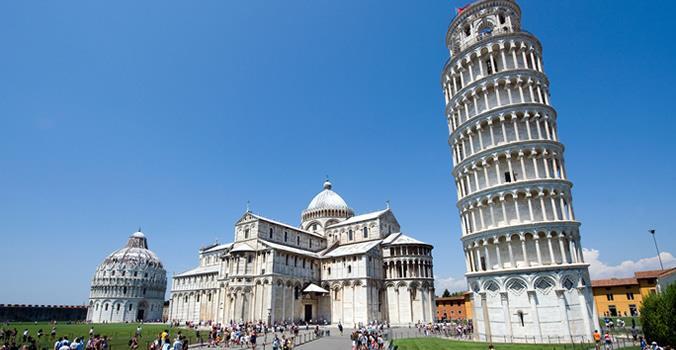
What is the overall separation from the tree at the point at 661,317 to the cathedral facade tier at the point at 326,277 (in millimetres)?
29402

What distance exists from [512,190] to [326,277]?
33127 mm

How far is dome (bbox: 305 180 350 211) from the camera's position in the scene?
215 feet

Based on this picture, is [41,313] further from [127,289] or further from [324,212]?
[324,212]

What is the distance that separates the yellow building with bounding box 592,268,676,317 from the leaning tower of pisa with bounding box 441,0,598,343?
31520 mm

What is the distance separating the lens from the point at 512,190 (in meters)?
26.9

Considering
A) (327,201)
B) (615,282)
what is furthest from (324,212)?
(615,282)

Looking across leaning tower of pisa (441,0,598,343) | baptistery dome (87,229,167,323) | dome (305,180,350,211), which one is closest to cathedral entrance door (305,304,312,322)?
dome (305,180,350,211)

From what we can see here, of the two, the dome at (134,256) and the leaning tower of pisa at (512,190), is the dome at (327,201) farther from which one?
the dome at (134,256)

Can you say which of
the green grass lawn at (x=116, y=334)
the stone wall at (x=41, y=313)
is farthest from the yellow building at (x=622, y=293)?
the stone wall at (x=41, y=313)

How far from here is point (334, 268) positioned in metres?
52.2

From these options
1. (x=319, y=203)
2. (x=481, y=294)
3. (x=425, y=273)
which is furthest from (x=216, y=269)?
(x=481, y=294)

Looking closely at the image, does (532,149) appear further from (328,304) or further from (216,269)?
(216,269)

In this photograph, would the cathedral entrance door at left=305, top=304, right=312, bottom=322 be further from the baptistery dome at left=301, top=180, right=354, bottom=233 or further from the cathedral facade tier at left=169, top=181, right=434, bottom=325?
the baptistery dome at left=301, top=180, right=354, bottom=233

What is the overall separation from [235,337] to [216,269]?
136 ft
